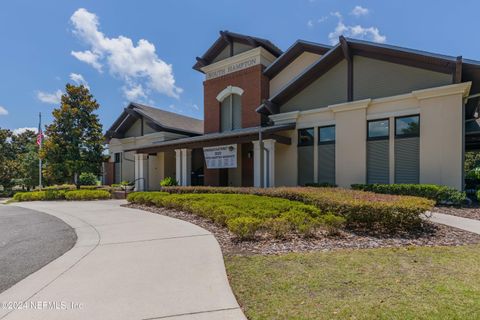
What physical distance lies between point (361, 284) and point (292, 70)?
16.3 meters

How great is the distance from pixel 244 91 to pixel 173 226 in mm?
13238

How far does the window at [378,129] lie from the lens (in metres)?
12.9

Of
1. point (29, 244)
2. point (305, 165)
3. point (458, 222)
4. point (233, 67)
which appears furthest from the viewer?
point (233, 67)

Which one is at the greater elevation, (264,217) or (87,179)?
(264,217)

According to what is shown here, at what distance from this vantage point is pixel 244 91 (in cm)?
1931

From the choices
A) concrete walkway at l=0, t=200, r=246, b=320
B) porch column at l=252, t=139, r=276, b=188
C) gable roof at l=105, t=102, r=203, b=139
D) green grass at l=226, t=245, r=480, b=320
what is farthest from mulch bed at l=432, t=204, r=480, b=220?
gable roof at l=105, t=102, r=203, b=139

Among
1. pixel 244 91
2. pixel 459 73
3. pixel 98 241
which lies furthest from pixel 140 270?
pixel 244 91

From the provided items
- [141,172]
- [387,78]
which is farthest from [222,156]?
[387,78]

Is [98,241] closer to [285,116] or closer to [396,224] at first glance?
[396,224]

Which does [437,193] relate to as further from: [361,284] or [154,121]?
[154,121]

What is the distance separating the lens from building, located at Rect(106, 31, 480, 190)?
37.7 feet

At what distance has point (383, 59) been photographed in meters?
13.1

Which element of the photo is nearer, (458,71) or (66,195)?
(458,71)

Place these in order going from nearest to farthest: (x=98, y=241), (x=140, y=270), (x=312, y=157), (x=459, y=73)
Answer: (x=140, y=270), (x=98, y=241), (x=459, y=73), (x=312, y=157)
